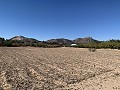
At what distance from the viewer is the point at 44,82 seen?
40.1 feet

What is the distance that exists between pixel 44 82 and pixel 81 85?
226 cm

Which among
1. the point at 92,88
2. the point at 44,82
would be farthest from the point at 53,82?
the point at 92,88

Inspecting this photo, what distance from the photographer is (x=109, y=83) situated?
12.5 m

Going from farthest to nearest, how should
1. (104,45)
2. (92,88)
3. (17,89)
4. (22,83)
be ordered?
1. (104,45)
2. (22,83)
3. (92,88)
4. (17,89)

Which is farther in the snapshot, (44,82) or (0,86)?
(44,82)

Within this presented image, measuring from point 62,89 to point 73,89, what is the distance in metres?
0.59

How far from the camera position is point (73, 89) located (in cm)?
1066

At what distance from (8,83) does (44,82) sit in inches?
83.5

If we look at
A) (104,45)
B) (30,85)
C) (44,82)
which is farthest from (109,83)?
(104,45)

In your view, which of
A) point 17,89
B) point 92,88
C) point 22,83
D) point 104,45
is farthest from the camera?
point 104,45

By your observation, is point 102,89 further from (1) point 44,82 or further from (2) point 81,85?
(1) point 44,82

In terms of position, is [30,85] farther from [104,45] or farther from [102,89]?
[104,45]

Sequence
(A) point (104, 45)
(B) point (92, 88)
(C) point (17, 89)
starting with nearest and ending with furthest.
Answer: (C) point (17, 89) → (B) point (92, 88) → (A) point (104, 45)

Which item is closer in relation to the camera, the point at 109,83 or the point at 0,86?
the point at 0,86
